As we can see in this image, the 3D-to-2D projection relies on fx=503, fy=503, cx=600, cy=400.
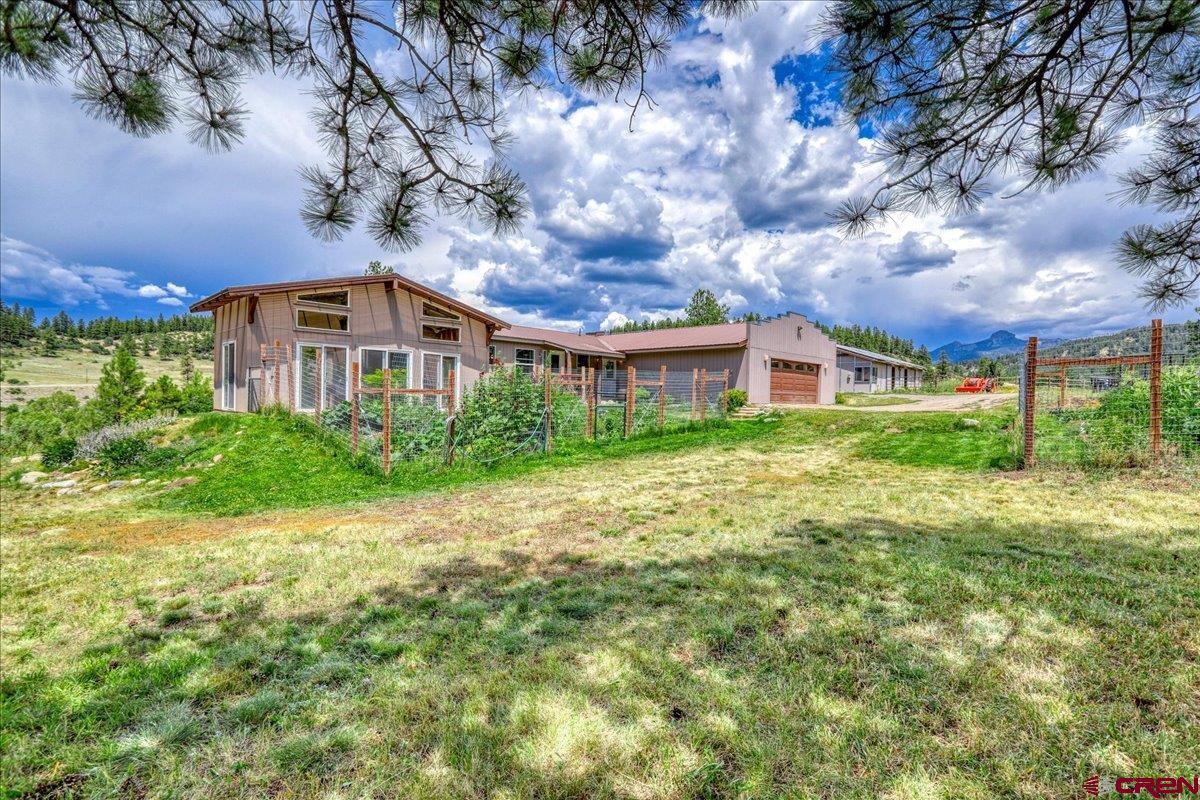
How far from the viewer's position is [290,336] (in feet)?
41.8

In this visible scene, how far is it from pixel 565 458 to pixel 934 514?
5.62m

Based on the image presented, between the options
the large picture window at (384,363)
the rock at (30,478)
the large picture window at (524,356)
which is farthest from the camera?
the large picture window at (524,356)

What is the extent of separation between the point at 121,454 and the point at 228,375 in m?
6.31

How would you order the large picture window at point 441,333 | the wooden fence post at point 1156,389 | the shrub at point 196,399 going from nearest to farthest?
the wooden fence post at point 1156,389 → the shrub at point 196,399 → the large picture window at point 441,333

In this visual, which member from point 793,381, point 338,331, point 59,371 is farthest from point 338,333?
point 59,371

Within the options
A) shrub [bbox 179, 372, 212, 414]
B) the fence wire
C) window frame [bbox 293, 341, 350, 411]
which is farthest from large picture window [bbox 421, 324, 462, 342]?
shrub [bbox 179, 372, 212, 414]

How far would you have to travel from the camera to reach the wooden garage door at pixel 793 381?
21.4 meters

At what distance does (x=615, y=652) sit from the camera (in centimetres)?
236

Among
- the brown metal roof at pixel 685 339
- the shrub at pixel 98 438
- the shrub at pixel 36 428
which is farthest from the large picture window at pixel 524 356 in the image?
the shrub at pixel 36 428

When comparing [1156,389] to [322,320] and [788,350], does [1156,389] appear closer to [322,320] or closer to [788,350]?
[788,350]

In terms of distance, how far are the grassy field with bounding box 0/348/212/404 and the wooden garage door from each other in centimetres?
2427

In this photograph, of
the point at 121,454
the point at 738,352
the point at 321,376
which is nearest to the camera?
the point at 121,454

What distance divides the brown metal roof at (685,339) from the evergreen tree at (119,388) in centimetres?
1738

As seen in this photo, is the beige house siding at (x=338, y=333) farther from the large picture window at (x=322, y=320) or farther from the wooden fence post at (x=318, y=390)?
the wooden fence post at (x=318, y=390)
